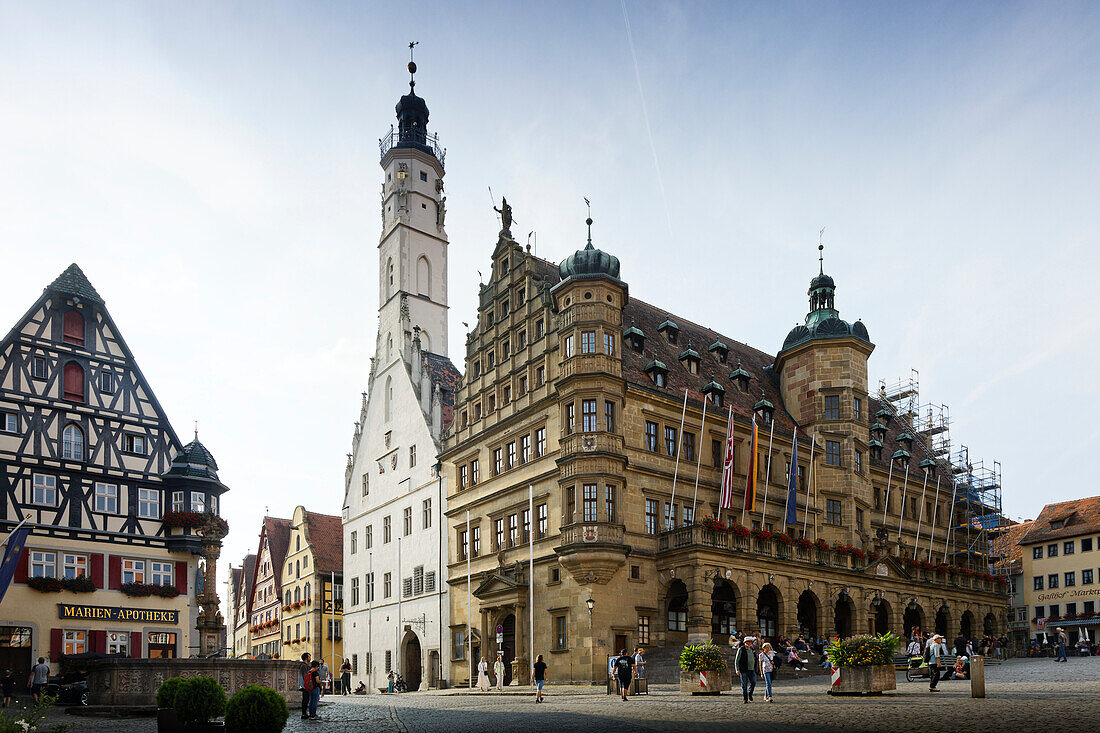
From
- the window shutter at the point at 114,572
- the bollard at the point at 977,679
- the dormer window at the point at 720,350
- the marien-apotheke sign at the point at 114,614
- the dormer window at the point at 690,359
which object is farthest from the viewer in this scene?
the dormer window at the point at 720,350

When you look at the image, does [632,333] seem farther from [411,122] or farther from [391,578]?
[411,122]

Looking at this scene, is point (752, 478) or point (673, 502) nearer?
point (673, 502)

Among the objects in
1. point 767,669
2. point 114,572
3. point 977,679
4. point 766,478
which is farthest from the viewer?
point 766,478

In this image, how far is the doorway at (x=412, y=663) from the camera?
55.2 metres

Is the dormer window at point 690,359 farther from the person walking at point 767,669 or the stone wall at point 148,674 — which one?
the stone wall at point 148,674

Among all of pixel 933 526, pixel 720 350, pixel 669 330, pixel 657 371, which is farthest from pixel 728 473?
pixel 933 526

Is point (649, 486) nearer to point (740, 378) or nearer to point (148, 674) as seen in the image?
point (740, 378)

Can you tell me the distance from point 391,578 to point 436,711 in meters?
31.2

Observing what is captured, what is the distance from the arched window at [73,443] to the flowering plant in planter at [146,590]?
20.3ft

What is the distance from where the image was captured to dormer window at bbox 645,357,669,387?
46.8 meters

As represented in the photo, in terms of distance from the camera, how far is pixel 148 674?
2869 cm

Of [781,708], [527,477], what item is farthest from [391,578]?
[781,708]

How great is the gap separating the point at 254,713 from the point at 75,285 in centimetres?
3926

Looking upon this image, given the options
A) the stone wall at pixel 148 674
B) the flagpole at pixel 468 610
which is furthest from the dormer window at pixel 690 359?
the stone wall at pixel 148 674
